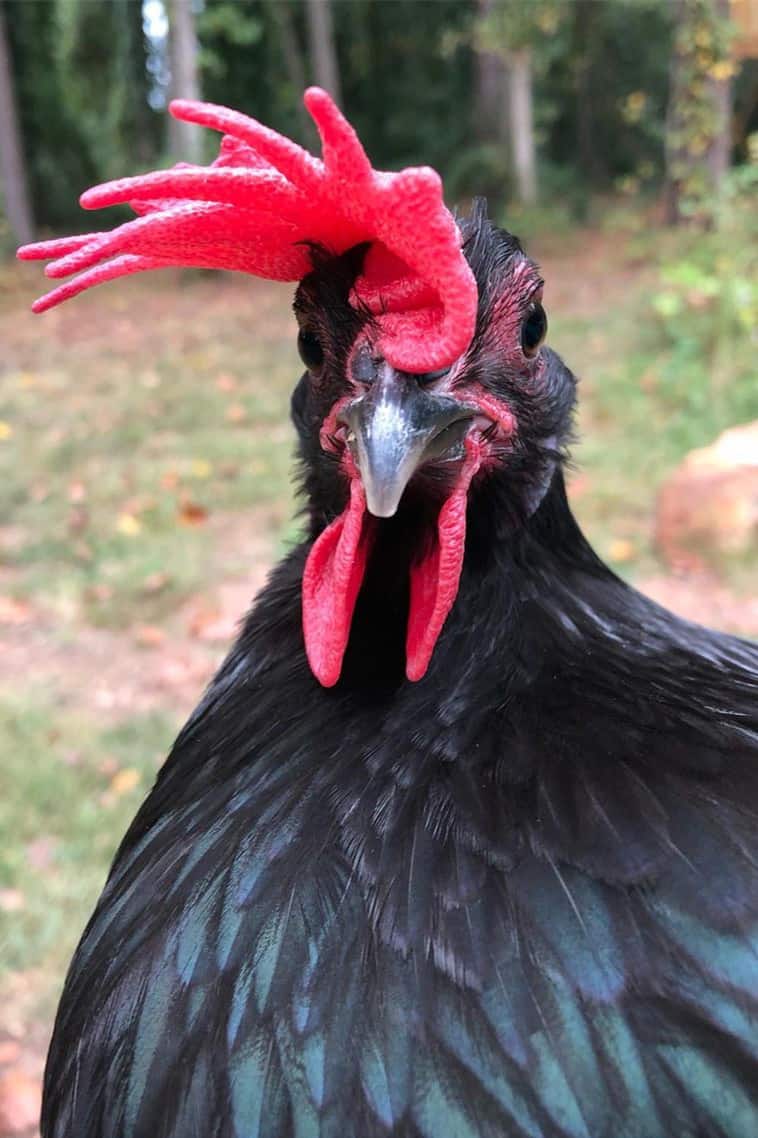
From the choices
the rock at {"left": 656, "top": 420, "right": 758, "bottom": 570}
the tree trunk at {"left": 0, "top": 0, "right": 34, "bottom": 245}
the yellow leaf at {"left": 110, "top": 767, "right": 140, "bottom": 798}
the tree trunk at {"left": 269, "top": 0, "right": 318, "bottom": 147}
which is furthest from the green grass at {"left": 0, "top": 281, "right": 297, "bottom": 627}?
the tree trunk at {"left": 269, "top": 0, "right": 318, "bottom": 147}

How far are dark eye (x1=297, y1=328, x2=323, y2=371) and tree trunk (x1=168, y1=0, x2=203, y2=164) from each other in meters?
9.48

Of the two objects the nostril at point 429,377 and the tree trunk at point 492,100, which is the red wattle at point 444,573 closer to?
the nostril at point 429,377

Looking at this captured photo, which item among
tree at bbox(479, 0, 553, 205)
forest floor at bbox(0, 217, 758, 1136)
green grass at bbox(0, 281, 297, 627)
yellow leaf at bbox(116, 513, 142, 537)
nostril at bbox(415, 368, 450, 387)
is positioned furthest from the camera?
tree at bbox(479, 0, 553, 205)

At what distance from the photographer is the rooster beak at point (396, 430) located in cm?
118

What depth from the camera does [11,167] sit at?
40.0ft

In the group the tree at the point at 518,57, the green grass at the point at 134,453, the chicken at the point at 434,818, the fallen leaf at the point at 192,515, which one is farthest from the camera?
the tree at the point at 518,57

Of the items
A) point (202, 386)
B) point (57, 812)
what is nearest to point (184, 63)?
point (202, 386)

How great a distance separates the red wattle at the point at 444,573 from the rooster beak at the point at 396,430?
0.05 meters

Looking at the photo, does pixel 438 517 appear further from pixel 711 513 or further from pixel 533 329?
pixel 711 513

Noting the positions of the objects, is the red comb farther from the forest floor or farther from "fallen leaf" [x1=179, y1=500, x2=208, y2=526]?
"fallen leaf" [x1=179, y1=500, x2=208, y2=526]

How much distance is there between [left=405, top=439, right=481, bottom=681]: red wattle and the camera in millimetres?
1354

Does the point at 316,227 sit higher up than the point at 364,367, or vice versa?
the point at 316,227

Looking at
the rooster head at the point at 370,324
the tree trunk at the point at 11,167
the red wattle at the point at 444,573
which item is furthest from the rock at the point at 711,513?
the tree trunk at the point at 11,167

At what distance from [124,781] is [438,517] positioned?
99.6 inches
